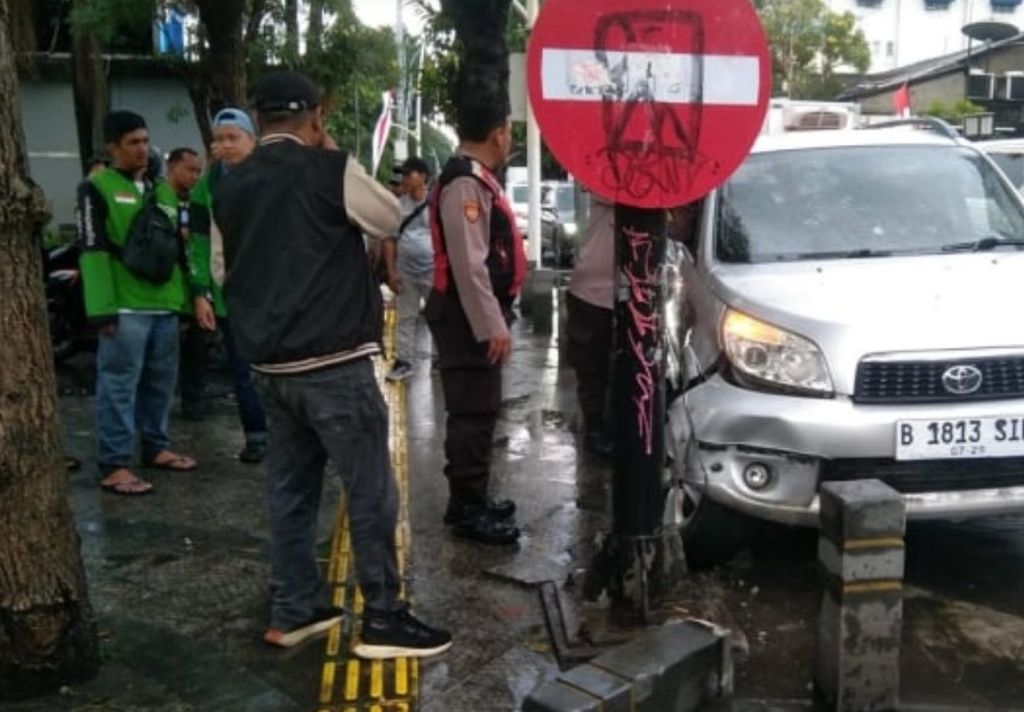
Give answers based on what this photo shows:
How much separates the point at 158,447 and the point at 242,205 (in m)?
2.96

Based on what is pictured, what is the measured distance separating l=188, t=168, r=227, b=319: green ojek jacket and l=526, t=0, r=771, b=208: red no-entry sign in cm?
316

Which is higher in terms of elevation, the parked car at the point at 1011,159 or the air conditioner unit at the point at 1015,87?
the air conditioner unit at the point at 1015,87

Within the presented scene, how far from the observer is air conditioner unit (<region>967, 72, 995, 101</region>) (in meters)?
25.9

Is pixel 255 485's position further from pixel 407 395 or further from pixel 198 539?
pixel 407 395

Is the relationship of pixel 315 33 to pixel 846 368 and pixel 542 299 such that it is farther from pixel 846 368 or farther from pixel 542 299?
pixel 846 368

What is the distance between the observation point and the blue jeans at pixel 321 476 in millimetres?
3553

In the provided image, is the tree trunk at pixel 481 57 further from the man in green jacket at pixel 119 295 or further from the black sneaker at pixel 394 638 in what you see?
the black sneaker at pixel 394 638

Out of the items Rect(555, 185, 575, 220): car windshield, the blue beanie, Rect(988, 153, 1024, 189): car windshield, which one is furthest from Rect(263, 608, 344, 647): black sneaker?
Rect(555, 185, 575, 220): car windshield

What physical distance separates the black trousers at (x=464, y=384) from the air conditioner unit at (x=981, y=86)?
2434 cm

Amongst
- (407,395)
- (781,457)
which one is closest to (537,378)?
(407,395)

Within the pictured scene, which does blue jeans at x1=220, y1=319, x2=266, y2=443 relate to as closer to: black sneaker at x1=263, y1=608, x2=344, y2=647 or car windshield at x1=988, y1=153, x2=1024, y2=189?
black sneaker at x1=263, y1=608, x2=344, y2=647

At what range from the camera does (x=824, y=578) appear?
3.48m

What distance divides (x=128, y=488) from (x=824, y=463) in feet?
11.6

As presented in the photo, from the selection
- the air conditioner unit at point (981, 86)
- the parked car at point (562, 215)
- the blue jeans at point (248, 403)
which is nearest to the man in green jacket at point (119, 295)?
the blue jeans at point (248, 403)
